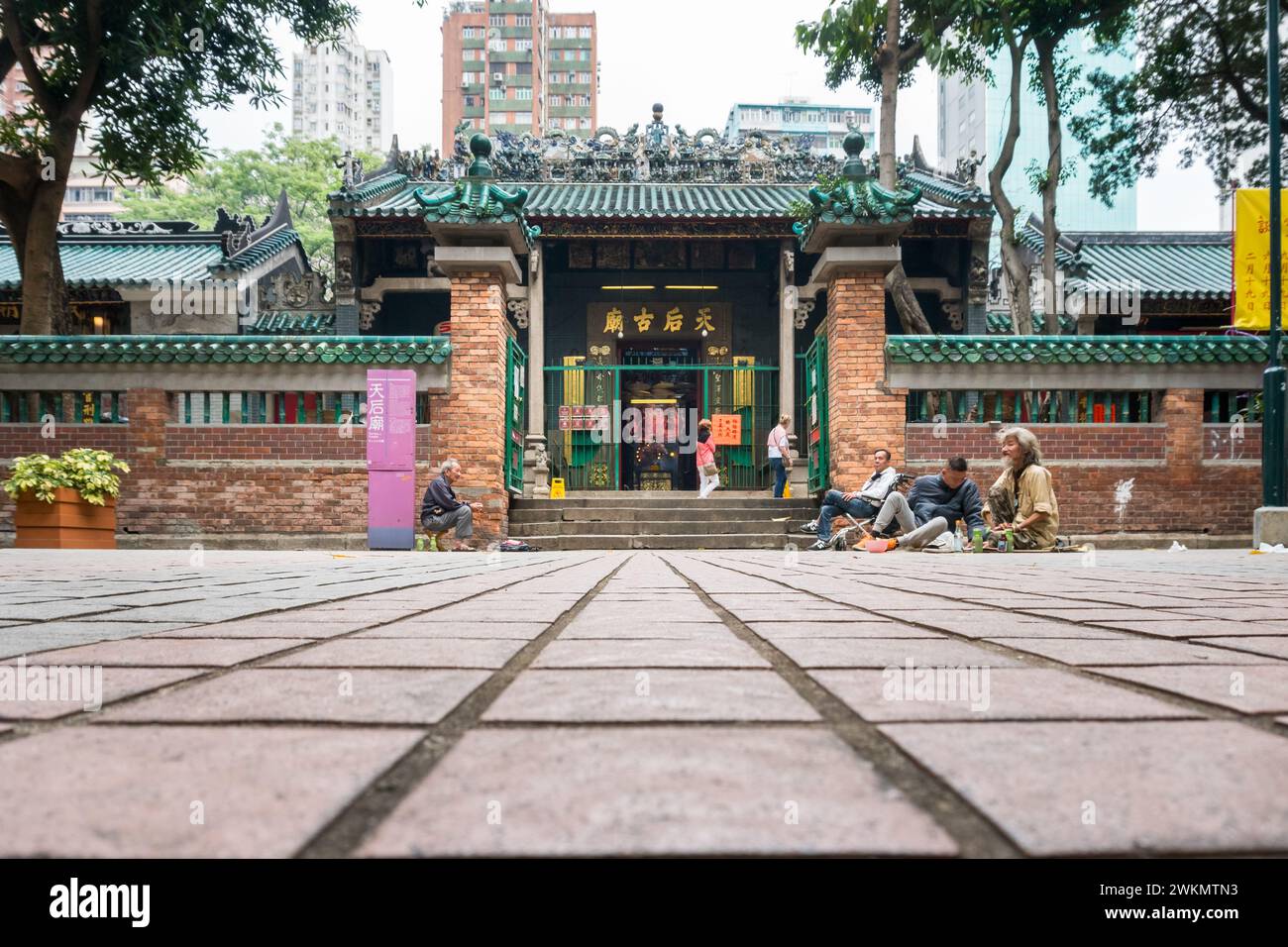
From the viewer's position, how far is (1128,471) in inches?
383

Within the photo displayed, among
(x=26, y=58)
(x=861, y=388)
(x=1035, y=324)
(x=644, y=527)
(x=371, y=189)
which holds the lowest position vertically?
(x=644, y=527)

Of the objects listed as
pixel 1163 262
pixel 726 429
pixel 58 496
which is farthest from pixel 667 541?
pixel 1163 262

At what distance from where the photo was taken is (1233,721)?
1.10 metres

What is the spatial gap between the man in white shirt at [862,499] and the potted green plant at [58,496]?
7474 millimetres

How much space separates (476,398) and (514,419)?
1.31 metres

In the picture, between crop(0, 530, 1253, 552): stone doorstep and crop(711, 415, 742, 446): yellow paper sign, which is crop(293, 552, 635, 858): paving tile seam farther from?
crop(711, 415, 742, 446): yellow paper sign

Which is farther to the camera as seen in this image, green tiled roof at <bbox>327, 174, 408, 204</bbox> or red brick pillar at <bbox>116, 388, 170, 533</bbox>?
green tiled roof at <bbox>327, 174, 408, 204</bbox>

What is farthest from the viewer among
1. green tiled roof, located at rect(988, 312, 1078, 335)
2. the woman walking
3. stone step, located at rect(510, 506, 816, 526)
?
green tiled roof, located at rect(988, 312, 1078, 335)

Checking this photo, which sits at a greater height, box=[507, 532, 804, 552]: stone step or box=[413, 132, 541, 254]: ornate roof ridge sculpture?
box=[413, 132, 541, 254]: ornate roof ridge sculpture

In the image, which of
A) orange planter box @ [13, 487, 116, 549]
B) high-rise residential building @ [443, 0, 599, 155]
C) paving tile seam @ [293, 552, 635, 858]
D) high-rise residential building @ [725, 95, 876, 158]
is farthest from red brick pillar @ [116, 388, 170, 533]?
high-rise residential building @ [725, 95, 876, 158]

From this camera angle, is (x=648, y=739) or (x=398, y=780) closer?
(x=398, y=780)

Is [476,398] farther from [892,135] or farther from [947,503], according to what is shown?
[892,135]

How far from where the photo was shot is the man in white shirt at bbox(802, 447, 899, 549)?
28.9ft

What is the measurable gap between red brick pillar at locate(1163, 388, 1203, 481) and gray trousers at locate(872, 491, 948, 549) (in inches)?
138
